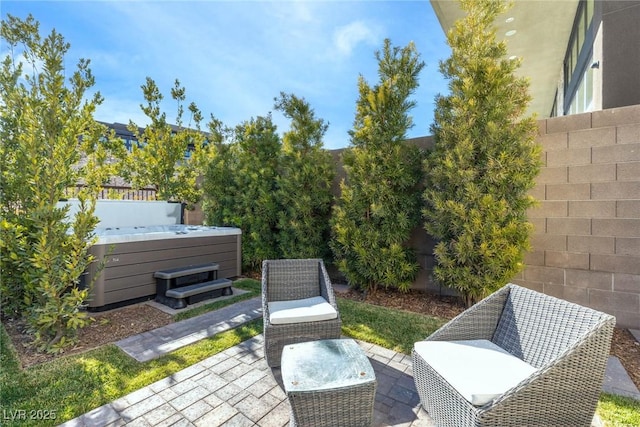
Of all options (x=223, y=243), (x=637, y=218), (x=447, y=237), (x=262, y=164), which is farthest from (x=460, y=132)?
(x=223, y=243)

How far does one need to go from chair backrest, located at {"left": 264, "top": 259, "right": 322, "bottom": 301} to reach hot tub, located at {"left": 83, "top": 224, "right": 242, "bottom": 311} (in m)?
1.92

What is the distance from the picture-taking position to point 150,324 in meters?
3.69

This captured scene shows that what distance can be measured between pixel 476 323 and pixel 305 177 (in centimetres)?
367

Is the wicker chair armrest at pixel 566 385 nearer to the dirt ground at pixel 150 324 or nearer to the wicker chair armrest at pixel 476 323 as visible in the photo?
the wicker chair armrest at pixel 476 323

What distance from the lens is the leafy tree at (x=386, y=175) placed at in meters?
4.43

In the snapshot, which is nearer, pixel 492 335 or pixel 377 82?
pixel 492 335

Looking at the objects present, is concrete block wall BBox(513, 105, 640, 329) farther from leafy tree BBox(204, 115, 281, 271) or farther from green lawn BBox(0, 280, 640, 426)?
leafy tree BBox(204, 115, 281, 271)

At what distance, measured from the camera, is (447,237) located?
409cm

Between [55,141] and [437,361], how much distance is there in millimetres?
3977

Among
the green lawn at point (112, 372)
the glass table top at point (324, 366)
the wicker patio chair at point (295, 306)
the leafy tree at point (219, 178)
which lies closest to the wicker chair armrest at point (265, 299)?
the wicker patio chair at point (295, 306)

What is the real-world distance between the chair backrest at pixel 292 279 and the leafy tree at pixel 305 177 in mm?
1974

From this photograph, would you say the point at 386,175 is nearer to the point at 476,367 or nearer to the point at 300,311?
the point at 300,311

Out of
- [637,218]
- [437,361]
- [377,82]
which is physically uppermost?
[377,82]

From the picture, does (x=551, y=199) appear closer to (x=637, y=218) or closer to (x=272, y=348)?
(x=637, y=218)
